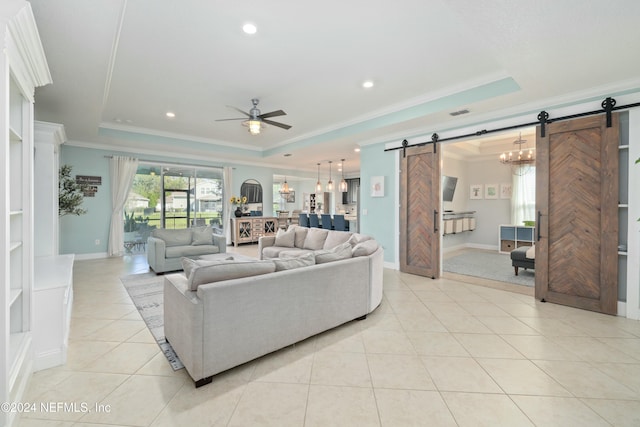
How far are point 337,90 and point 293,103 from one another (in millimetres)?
841

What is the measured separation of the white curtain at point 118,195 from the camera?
6516mm

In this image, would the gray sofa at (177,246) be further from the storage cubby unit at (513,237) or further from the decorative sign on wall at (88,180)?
the storage cubby unit at (513,237)

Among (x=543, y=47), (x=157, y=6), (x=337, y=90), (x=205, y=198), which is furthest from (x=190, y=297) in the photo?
(x=205, y=198)

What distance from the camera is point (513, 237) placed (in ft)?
23.0

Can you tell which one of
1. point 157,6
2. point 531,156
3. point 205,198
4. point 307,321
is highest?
point 157,6

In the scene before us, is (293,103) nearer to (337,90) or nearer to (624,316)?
(337,90)

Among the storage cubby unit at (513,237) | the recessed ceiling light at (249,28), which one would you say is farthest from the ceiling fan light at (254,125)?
the storage cubby unit at (513,237)

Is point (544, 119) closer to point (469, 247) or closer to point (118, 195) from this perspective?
point (469, 247)

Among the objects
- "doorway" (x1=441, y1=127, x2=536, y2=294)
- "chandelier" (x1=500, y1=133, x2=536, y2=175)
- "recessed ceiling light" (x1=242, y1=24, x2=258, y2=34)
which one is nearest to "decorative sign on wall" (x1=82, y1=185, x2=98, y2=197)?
"recessed ceiling light" (x1=242, y1=24, x2=258, y2=34)

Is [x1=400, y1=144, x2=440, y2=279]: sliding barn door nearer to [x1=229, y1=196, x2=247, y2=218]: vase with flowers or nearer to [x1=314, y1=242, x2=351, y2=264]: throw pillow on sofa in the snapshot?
[x1=314, y1=242, x2=351, y2=264]: throw pillow on sofa

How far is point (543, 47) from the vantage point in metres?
2.42

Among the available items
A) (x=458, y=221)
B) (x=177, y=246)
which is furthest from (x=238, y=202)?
(x=458, y=221)

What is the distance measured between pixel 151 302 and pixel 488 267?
19.5 ft

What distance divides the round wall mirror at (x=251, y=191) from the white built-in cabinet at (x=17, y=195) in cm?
654
